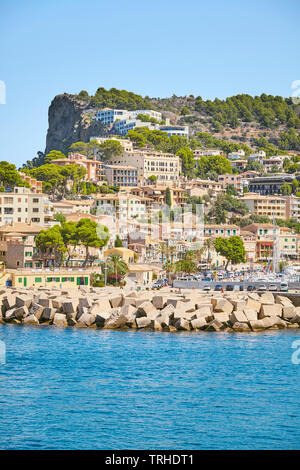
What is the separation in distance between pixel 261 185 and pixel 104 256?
171 ft

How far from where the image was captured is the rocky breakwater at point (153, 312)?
3400 cm

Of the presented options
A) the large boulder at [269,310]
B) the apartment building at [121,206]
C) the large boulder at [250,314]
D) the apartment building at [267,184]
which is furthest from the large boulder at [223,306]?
the apartment building at [267,184]

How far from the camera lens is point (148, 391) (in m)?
22.5

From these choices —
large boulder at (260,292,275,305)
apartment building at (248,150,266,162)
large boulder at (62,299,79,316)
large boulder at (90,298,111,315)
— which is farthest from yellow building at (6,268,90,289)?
apartment building at (248,150,266,162)

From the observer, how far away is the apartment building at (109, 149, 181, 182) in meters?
95.8

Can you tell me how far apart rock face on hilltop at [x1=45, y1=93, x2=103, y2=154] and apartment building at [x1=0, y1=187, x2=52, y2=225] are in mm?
60382

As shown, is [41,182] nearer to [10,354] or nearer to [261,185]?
[261,185]

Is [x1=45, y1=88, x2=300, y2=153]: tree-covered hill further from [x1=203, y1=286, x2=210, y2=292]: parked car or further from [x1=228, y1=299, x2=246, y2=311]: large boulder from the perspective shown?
[x1=228, y1=299, x2=246, y2=311]: large boulder

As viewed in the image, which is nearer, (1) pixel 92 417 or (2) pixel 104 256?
(1) pixel 92 417

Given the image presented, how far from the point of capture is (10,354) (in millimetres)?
27625

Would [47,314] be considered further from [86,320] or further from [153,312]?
[153,312]

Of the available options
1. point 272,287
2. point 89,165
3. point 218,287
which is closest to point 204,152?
point 89,165
